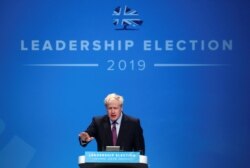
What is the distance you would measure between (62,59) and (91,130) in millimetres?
935

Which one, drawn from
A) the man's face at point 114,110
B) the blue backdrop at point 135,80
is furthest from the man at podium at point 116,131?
the blue backdrop at point 135,80

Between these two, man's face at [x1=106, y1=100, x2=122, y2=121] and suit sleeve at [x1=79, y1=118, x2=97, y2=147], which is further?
suit sleeve at [x1=79, y1=118, x2=97, y2=147]

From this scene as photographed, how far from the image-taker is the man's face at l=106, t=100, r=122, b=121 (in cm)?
591

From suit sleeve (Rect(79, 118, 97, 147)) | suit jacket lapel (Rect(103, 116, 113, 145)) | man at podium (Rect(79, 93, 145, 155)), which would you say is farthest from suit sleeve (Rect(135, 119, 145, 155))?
suit sleeve (Rect(79, 118, 97, 147))

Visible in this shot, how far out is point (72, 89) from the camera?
6543 millimetres

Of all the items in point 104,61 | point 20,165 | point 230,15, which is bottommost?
point 20,165

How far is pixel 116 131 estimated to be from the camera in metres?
5.91

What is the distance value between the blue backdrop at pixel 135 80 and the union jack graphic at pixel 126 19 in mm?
54

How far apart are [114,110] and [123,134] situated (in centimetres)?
25

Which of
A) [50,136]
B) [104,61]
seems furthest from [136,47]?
[50,136]

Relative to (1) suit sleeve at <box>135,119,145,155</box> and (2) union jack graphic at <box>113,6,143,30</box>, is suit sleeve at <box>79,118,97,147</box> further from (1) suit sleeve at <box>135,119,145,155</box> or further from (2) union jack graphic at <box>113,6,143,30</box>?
(2) union jack graphic at <box>113,6,143,30</box>

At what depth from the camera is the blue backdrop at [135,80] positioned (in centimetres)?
645

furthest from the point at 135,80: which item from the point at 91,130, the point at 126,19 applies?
the point at 91,130

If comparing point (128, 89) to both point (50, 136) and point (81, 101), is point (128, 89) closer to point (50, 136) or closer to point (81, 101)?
point (81, 101)
